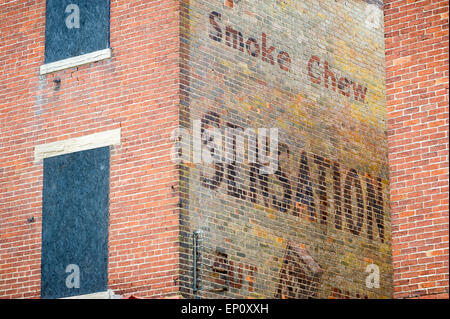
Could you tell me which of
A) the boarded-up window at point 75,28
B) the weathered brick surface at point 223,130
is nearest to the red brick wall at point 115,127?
the weathered brick surface at point 223,130

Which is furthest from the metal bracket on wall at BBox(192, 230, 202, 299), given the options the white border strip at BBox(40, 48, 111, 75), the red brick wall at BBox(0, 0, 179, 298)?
the white border strip at BBox(40, 48, 111, 75)

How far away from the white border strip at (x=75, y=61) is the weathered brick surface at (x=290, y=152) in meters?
1.54

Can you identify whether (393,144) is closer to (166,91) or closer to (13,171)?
(166,91)

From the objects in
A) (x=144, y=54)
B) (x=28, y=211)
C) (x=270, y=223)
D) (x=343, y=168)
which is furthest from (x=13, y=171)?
(x=343, y=168)

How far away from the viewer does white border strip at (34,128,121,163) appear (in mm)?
16578

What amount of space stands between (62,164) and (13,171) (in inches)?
41.5

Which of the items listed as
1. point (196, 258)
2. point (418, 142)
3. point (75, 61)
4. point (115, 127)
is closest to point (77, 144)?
point (115, 127)

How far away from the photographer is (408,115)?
42.8ft

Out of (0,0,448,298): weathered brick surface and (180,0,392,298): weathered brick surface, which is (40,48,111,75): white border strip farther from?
(180,0,392,298): weathered brick surface

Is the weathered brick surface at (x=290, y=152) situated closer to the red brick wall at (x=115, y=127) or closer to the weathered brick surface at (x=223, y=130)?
Answer: the weathered brick surface at (x=223, y=130)

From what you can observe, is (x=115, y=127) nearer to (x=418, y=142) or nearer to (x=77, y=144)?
(x=77, y=144)

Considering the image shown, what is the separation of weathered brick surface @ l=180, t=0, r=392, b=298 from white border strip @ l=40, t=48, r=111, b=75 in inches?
60.6
